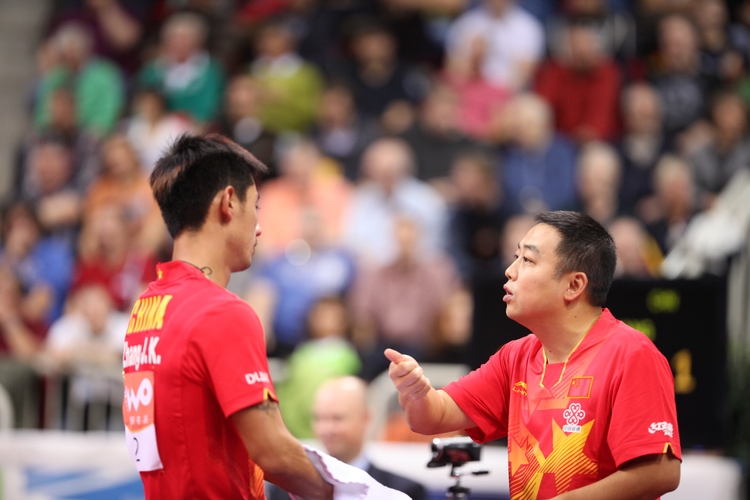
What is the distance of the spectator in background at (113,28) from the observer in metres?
11.5

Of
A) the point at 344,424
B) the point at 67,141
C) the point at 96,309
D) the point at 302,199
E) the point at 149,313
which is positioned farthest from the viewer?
the point at 67,141

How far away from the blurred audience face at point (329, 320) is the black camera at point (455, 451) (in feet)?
14.4

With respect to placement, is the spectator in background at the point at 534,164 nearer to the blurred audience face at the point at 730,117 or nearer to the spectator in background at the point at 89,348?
the blurred audience face at the point at 730,117

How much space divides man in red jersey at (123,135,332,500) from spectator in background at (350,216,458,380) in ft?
15.7

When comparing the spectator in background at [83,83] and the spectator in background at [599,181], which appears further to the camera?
the spectator in background at [83,83]

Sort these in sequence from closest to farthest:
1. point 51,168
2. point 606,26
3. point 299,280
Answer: point 299,280 → point 606,26 → point 51,168

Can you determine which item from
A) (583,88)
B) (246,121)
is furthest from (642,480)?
(246,121)

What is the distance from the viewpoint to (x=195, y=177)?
298cm

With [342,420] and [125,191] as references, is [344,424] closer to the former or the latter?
[342,420]

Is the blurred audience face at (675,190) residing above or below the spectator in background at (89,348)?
above

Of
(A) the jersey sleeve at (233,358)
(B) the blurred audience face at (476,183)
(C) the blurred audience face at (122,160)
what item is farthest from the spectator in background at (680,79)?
(A) the jersey sleeve at (233,358)

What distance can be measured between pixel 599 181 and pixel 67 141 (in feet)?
19.8

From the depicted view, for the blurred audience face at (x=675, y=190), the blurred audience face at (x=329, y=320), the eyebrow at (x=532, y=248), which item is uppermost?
the blurred audience face at (x=675, y=190)

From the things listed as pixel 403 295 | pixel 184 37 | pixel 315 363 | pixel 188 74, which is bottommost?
pixel 315 363
